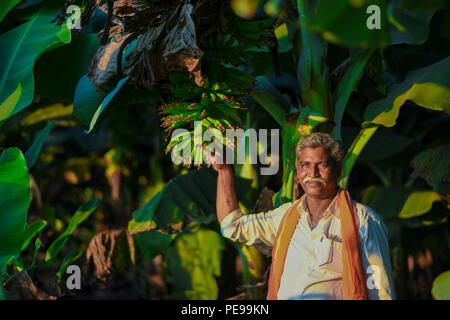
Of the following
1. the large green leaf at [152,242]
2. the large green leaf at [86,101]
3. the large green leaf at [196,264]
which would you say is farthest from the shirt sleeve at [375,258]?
the large green leaf at [196,264]

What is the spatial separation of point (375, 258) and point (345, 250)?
127mm

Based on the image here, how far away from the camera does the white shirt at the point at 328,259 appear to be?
7.66 ft

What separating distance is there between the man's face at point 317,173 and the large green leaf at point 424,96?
3.48 ft

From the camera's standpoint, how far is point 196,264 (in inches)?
241

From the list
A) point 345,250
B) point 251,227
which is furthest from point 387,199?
point 345,250

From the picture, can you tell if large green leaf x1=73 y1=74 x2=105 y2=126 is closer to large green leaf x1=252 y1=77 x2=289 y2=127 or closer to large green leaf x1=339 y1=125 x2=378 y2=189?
large green leaf x1=252 y1=77 x2=289 y2=127

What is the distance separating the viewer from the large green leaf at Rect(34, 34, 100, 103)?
Answer: 4340 mm

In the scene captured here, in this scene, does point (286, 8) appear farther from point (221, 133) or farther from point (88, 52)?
point (88, 52)

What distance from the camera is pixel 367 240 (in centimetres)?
235

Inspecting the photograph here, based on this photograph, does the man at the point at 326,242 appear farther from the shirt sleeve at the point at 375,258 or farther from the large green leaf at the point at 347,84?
the large green leaf at the point at 347,84

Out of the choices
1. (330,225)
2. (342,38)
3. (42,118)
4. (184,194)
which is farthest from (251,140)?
(42,118)

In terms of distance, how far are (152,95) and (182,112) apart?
1425 millimetres

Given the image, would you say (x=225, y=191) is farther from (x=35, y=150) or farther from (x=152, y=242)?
(x=35, y=150)

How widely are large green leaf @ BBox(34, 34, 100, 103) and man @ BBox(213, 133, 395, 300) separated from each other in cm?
241
